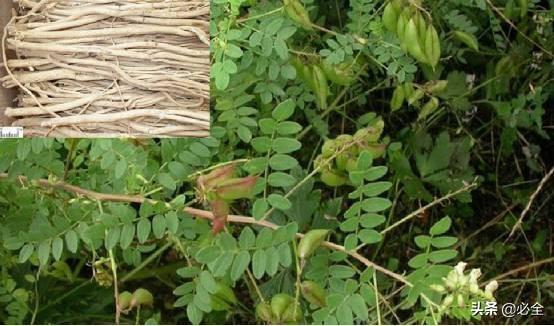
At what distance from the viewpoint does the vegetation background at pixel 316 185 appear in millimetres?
1079

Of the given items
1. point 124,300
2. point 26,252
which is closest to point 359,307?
point 124,300

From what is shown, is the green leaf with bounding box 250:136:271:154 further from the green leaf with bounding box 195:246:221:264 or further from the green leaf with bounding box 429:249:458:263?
the green leaf with bounding box 429:249:458:263

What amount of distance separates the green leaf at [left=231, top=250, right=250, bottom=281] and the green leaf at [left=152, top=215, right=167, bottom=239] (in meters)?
0.10

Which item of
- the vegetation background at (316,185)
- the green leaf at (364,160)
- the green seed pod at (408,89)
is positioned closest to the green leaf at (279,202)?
the vegetation background at (316,185)

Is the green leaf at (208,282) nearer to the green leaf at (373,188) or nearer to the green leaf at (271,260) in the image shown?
the green leaf at (271,260)

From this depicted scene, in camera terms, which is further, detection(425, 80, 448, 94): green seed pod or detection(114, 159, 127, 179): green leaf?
detection(425, 80, 448, 94): green seed pod

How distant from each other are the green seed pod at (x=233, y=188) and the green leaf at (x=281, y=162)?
0.08 metres

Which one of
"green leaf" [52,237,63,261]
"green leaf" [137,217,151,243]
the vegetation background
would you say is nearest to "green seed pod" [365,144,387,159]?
the vegetation background

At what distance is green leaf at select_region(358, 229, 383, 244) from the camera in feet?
3.57

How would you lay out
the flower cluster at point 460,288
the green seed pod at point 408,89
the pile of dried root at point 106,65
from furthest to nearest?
the green seed pod at point 408,89, the pile of dried root at point 106,65, the flower cluster at point 460,288

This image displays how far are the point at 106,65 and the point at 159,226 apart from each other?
0.22 metres

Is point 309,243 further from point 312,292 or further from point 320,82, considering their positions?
point 320,82

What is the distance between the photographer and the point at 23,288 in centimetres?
133

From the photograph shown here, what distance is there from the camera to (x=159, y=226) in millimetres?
1074
